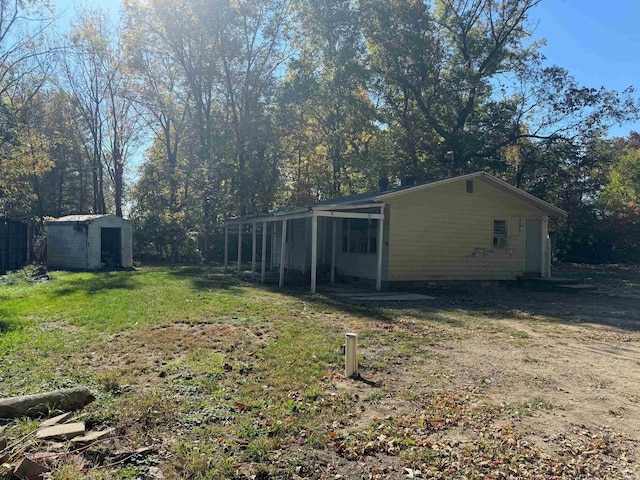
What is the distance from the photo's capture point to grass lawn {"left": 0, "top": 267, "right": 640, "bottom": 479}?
309 cm

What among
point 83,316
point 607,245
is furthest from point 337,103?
point 83,316

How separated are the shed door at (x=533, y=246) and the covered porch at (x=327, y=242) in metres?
5.58

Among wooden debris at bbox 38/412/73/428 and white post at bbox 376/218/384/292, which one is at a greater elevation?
white post at bbox 376/218/384/292

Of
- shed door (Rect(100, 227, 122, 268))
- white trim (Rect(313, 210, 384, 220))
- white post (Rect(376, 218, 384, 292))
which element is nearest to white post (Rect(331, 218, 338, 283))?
white post (Rect(376, 218, 384, 292))

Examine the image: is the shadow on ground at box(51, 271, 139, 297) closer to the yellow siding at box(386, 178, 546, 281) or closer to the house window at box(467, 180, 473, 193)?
the yellow siding at box(386, 178, 546, 281)

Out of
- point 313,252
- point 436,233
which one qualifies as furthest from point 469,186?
point 313,252

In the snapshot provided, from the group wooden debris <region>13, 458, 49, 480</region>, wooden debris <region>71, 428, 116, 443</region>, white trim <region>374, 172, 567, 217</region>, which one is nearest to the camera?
wooden debris <region>13, 458, 49, 480</region>

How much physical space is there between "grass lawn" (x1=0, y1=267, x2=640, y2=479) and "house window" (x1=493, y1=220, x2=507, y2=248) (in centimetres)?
610

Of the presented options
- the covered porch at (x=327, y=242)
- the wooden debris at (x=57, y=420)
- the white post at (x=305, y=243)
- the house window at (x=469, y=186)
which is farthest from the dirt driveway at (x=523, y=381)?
the white post at (x=305, y=243)

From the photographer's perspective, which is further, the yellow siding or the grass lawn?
the yellow siding

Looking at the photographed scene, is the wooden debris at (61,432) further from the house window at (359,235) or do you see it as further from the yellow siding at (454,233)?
the house window at (359,235)

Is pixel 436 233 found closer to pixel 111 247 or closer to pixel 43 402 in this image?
pixel 43 402

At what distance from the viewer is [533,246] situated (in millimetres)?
15758

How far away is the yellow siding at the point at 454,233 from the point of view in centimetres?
1342
